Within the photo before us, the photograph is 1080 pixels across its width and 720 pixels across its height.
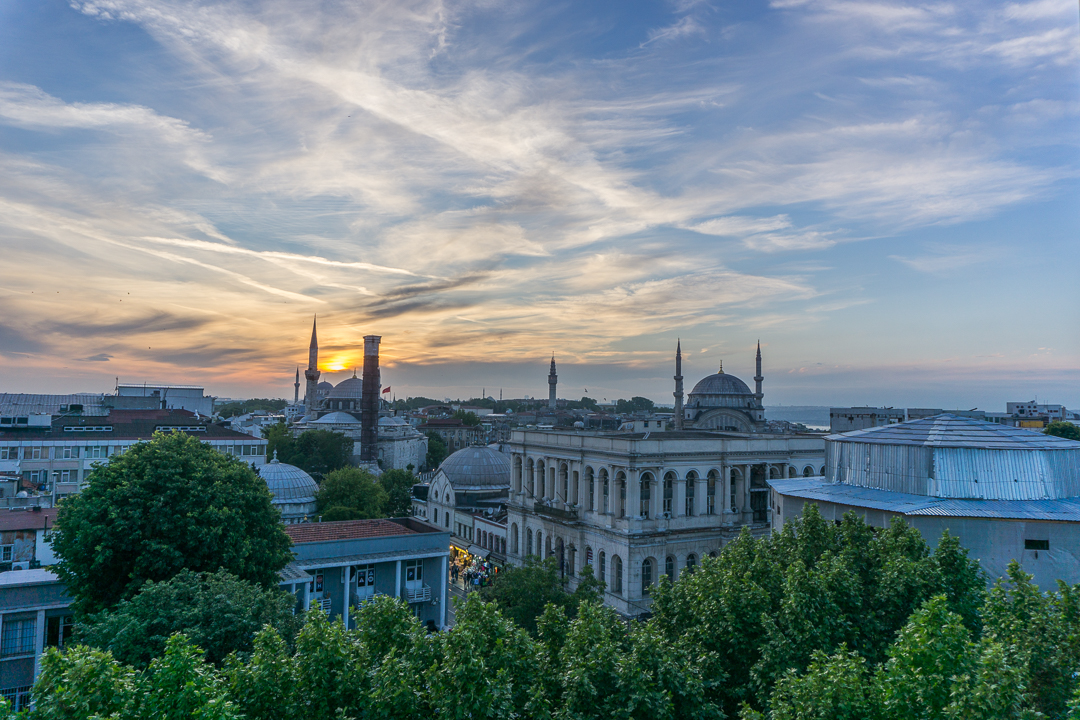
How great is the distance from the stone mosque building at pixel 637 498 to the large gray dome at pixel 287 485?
18525 mm

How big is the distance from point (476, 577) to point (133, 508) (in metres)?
31.0

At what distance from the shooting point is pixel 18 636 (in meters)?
A: 27.1

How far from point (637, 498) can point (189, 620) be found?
96.1ft

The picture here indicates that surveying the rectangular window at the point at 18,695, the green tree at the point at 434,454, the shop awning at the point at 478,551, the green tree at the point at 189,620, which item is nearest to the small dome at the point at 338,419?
the green tree at the point at 434,454

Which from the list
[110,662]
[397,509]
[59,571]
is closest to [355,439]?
[397,509]

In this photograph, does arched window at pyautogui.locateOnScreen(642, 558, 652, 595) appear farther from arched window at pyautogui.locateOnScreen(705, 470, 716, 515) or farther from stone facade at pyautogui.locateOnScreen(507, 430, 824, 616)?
arched window at pyautogui.locateOnScreen(705, 470, 716, 515)

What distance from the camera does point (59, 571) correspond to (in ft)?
84.8

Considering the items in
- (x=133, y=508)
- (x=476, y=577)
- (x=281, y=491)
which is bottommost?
(x=476, y=577)

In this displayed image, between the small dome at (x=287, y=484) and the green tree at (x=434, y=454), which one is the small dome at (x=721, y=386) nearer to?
the green tree at (x=434, y=454)

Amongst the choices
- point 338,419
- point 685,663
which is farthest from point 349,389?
point 685,663

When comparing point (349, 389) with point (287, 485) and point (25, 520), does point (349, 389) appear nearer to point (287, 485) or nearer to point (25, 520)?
point (287, 485)

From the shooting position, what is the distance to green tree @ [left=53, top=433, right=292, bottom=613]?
2547cm

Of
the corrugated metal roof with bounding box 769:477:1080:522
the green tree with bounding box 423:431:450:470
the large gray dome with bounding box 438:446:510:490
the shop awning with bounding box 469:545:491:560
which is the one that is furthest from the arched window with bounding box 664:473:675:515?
the green tree with bounding box 423:431:450:470

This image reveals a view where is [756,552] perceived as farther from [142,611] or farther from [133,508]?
→ [133,508]
